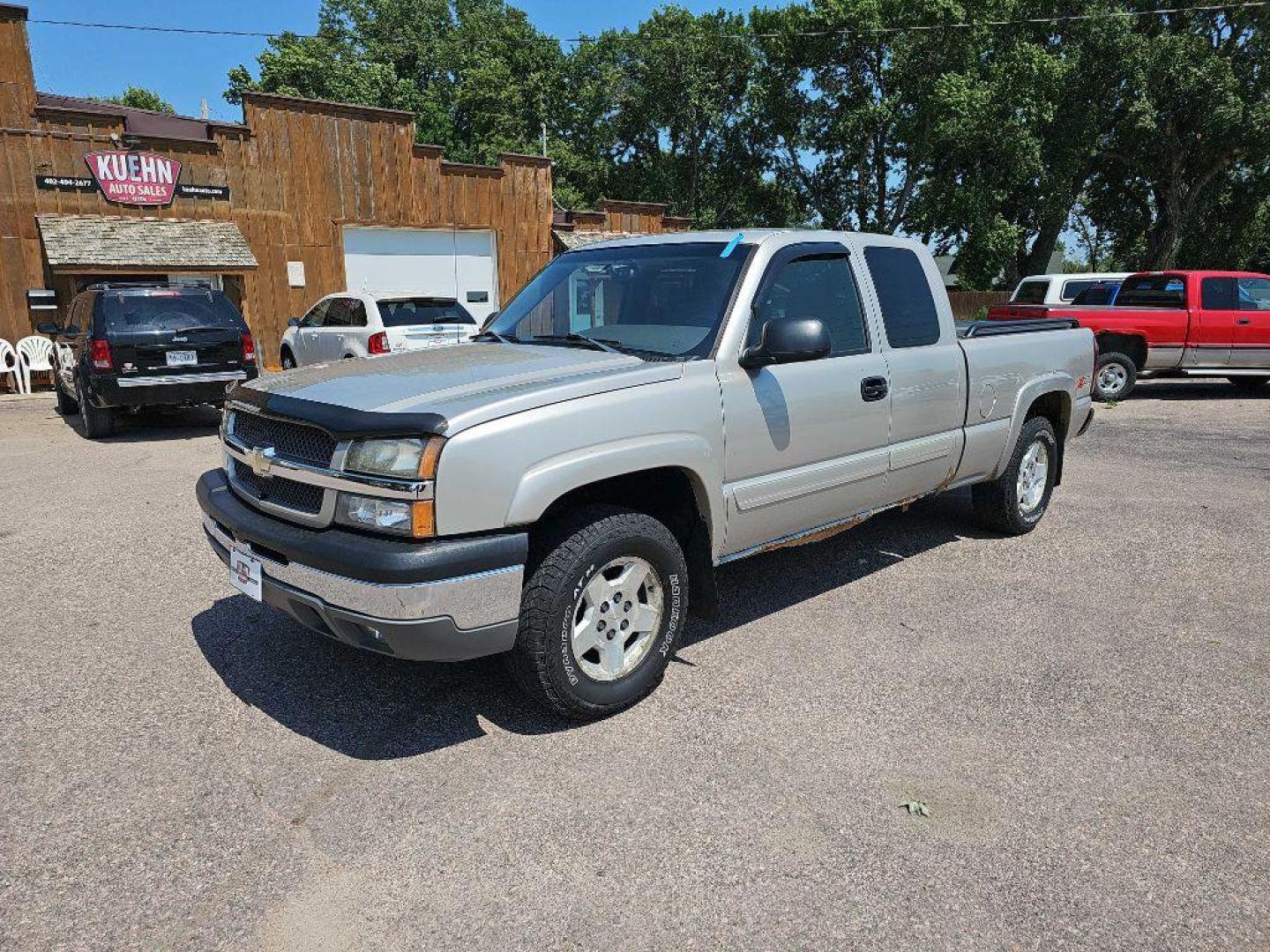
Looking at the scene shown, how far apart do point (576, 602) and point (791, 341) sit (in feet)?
4.59

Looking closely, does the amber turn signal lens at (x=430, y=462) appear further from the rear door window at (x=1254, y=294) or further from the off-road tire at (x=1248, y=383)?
the off-road tire at (x=1248, y=383)

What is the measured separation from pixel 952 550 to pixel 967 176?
85.3 feet

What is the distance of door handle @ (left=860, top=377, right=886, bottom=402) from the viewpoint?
4367mm

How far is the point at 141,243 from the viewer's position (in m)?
15.8

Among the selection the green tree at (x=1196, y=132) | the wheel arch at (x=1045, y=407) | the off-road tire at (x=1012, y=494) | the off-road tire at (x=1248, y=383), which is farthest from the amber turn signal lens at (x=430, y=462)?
the green tree at (x=1196, y=132)

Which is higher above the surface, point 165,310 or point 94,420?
point 165,310

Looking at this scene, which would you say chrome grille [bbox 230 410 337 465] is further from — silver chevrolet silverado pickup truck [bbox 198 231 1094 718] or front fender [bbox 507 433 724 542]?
front fender [bbox 507 433 724 542]

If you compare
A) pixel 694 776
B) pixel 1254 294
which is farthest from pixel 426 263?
pixel 694 776

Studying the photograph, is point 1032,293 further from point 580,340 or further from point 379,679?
point 379,679

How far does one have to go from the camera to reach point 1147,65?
24141 mm

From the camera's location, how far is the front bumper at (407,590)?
→ 2.90 m

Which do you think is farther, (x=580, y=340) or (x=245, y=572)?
(x=580, y=340)

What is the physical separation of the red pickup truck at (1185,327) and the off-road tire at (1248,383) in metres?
1.44

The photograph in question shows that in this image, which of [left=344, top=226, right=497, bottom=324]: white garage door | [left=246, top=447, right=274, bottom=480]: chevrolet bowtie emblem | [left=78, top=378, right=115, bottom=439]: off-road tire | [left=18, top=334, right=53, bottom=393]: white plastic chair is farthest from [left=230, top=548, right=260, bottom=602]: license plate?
[left=344, top=226, right=497, bottom=324]: white garage door
